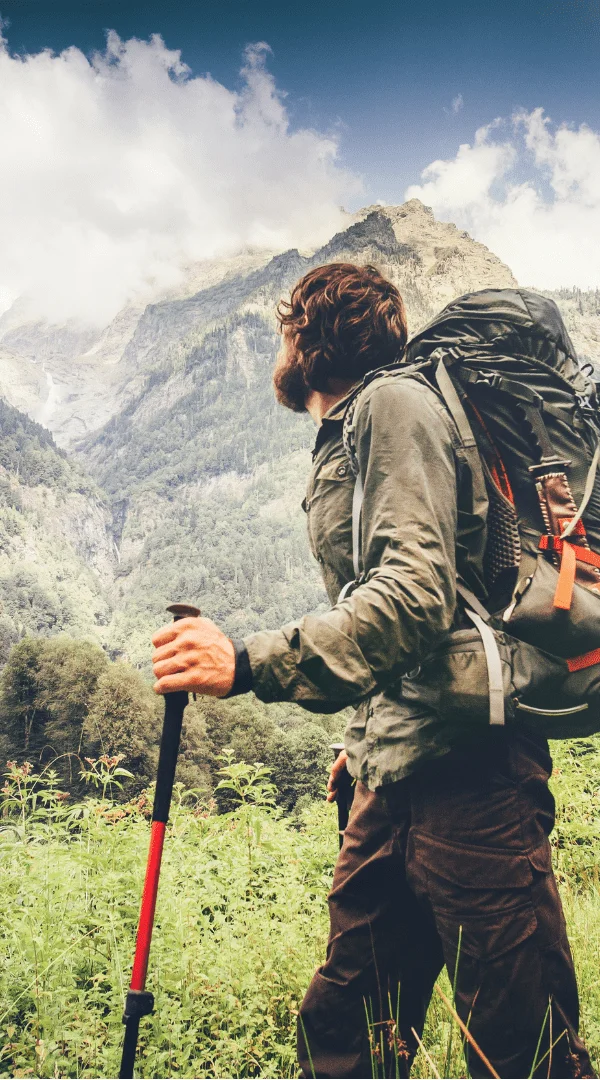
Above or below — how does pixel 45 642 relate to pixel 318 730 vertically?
above

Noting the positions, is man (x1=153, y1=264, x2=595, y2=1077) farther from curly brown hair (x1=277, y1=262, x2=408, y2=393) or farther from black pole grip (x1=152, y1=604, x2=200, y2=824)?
black pole grip (x1=152, y1=604, x2=200, y2=824)

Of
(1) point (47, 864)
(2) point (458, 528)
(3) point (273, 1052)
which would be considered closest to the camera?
(2) point (458, 528)

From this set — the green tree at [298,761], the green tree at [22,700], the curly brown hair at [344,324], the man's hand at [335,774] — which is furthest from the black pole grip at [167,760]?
the green tree at [22,700]

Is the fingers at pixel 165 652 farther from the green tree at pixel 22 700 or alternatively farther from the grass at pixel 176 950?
A: the green tree at pixel 22 700

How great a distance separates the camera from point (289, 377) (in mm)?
2053

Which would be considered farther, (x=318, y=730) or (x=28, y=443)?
(x=28, y=443)

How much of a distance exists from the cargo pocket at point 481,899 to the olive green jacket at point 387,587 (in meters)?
0.22

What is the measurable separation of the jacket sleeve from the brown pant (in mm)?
406

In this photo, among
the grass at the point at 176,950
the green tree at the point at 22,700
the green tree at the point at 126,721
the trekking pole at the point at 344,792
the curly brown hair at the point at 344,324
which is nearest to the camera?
the curly brown hair at the point at 344,324

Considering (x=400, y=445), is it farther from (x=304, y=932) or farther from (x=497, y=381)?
(x=304, y=932)

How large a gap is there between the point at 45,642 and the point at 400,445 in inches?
1569

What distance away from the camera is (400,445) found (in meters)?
1.35

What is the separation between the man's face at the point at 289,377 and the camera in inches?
78.8

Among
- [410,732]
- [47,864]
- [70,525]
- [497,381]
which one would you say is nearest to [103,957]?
[47,864]
